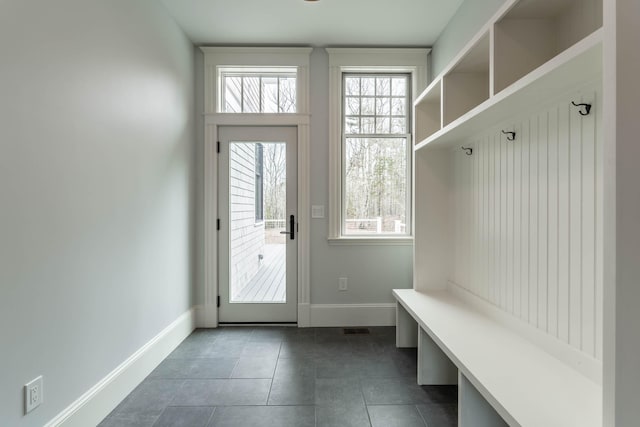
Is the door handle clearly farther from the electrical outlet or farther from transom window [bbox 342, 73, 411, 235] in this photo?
the electrical outlet

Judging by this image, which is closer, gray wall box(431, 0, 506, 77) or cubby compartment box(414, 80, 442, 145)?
gray wall box(431, 0, 506, 77)

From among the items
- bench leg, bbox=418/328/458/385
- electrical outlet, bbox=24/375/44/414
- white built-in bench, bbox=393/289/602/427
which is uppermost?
white built-in bench, bbox=393/289/602/427

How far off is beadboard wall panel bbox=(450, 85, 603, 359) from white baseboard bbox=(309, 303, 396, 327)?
1121mm

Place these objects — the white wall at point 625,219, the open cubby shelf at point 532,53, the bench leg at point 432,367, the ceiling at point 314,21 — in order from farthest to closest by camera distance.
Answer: the ceiling at point 314,21, the bench leg at point 432,367, the open cubby shelf at point 532,53, the white wall at point 625,219

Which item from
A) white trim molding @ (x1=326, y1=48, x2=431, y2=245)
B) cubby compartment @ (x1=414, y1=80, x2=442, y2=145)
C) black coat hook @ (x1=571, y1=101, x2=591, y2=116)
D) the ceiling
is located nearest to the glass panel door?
white trim molding @ (x1=326, y1=48, x2=431, y2=245)

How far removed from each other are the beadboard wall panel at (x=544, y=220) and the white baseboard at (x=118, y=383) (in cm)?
227

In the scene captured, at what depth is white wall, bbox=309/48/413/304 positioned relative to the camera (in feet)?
10.3

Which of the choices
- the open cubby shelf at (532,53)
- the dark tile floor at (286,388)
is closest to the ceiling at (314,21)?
the open cubby shelf at (532,53)

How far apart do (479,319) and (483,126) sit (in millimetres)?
1133

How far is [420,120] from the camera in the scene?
2.61 m

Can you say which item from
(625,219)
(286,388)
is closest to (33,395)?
(286,388)

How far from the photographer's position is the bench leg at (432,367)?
212 cm

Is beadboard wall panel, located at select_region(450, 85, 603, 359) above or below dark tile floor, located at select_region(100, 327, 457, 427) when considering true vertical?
above

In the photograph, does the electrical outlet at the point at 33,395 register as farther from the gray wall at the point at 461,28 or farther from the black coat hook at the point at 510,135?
the gray wall at the point at 461,28
